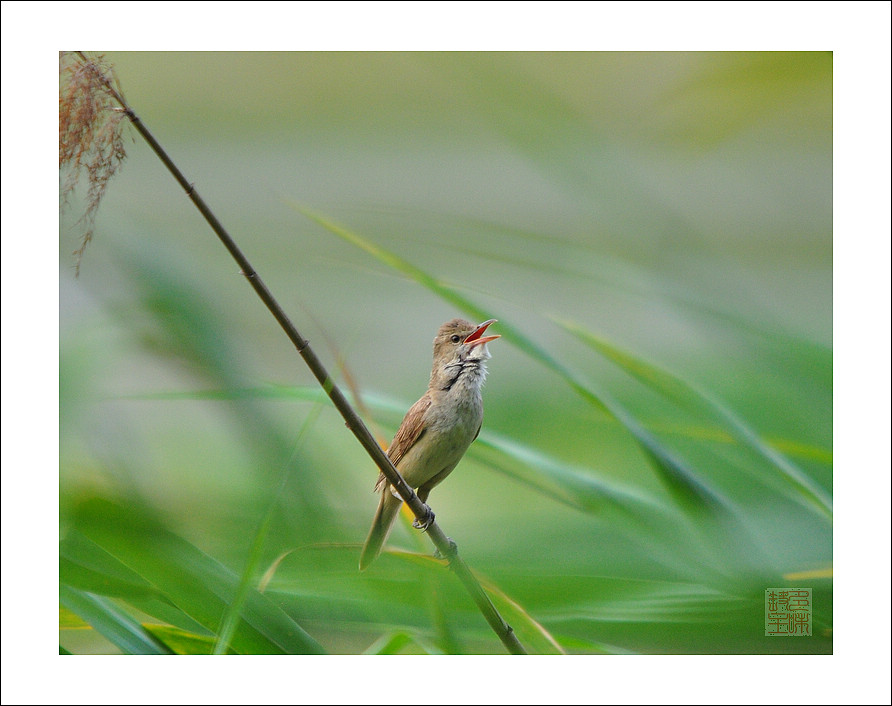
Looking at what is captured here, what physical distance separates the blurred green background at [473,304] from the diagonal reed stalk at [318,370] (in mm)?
343

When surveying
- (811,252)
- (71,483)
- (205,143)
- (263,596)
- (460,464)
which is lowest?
(263,596)

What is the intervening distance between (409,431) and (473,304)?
1.50 ft

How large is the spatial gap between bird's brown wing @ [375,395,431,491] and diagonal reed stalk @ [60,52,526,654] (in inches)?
11.3

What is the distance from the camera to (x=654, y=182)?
2.58 m

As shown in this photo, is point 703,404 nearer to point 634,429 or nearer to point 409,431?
point 634,429

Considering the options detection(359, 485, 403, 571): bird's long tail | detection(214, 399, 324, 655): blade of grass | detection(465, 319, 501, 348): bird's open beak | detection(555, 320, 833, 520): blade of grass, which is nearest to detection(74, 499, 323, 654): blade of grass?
detection(214, 399, 324, 655): blade of grass

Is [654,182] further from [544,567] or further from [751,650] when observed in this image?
[751,650]

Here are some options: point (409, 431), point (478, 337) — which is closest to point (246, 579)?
point (409, 431)

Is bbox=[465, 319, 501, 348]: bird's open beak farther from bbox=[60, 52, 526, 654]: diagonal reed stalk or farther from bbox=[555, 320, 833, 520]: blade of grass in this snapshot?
bbox=[60, 52, 526, 654]: diagonal reed stalk

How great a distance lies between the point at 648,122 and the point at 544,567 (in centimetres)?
154

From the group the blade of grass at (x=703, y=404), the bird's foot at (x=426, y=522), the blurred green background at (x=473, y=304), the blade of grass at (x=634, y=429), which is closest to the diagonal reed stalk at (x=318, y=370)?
the bird's foot at (x=426, y=522)

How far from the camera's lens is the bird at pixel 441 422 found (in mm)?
2250

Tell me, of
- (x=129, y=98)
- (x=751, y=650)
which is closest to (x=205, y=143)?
(x=129, y=98)

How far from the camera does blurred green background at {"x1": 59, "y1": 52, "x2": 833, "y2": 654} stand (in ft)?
7.99
